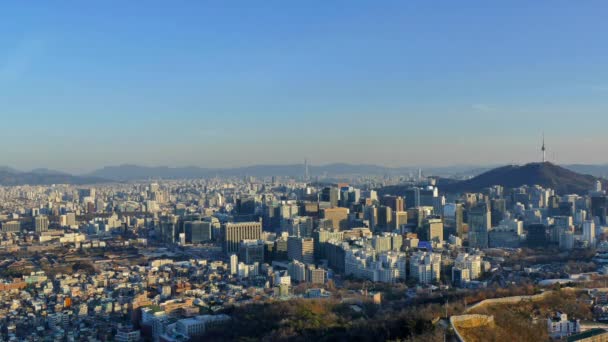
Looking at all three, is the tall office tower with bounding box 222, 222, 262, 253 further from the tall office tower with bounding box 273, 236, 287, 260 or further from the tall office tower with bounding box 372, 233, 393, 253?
the tall office tower with bounding box 372, 233, 393, 253

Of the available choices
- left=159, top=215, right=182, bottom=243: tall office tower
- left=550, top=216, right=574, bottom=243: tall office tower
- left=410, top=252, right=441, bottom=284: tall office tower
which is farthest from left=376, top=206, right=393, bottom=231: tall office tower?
left=410, top=252, right=441, bottom=284: tall office tower

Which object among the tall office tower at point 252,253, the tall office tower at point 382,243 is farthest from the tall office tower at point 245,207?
the tall office tower at point 382,243

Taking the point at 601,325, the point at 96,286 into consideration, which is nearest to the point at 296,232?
the point at 96,286

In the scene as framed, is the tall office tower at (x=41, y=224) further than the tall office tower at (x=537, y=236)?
Yes

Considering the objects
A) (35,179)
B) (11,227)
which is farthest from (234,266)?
(35,179)

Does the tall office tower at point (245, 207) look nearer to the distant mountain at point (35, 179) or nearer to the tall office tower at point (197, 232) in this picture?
the tall office tower at point (197, 232)

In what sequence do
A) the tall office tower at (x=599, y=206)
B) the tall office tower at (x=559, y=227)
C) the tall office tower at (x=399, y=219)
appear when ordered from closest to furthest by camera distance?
the tall office tower at (x=559, y=227)
the tall office tower at (x=399, y=219)
the tall office tower at (x=599, y=206)

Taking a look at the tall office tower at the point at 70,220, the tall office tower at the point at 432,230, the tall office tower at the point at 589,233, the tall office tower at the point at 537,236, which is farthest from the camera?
the tall office tower at the point at 70,220
